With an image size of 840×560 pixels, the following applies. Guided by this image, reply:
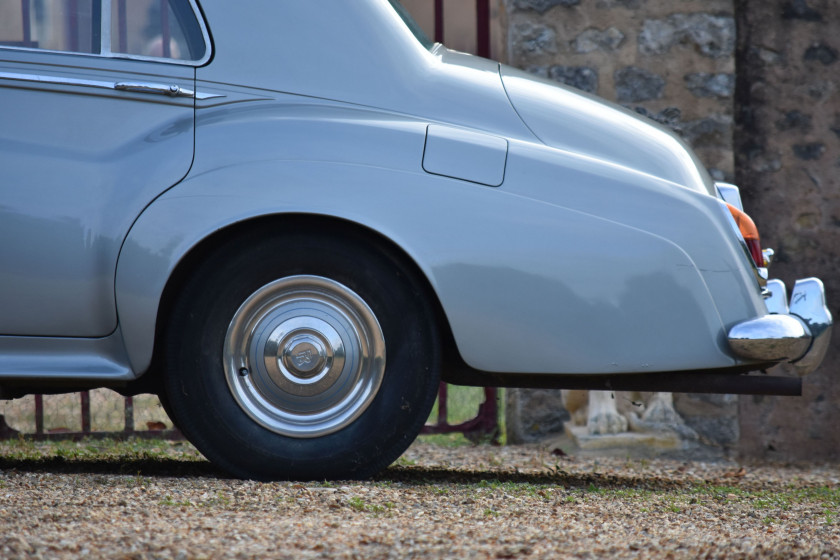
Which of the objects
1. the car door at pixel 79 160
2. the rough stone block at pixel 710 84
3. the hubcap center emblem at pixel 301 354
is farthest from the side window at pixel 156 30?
the rough stone block at pixel 710 84

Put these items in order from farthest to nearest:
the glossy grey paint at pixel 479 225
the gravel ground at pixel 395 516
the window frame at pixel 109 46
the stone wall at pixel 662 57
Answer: the stone wall at pixel 662 57 < the window frame at pixel 109 46 < the glossy grey paint at pixel 479 225 < the gravel ground at pixel 395 516

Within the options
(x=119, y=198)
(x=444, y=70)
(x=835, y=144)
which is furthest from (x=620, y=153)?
(x=835, y=144)

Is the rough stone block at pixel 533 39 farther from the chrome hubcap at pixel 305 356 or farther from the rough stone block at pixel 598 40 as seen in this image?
the chrome hubcap at pixel 305 356

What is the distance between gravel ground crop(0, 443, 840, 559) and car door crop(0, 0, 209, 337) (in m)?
0.54

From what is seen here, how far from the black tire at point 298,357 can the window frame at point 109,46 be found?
574mm

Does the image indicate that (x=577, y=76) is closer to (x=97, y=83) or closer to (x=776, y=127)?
(x=776, y=127)

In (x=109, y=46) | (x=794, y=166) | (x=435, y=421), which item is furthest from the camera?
(x=435, y=421)

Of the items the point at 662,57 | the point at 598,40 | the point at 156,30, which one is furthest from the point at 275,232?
the point at 662,57

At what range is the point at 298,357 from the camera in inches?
115

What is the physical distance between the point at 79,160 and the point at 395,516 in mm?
1365

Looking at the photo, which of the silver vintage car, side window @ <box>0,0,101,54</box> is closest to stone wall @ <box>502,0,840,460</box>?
the silver vintage car

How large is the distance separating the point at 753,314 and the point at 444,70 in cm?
119

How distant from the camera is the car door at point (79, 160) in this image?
2.87 metres

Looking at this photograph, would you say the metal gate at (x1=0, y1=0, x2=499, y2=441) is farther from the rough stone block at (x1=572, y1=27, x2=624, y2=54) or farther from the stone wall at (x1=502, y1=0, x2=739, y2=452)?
the rough stone block at (x1=572, y1=27, x2=624, y2=54)
